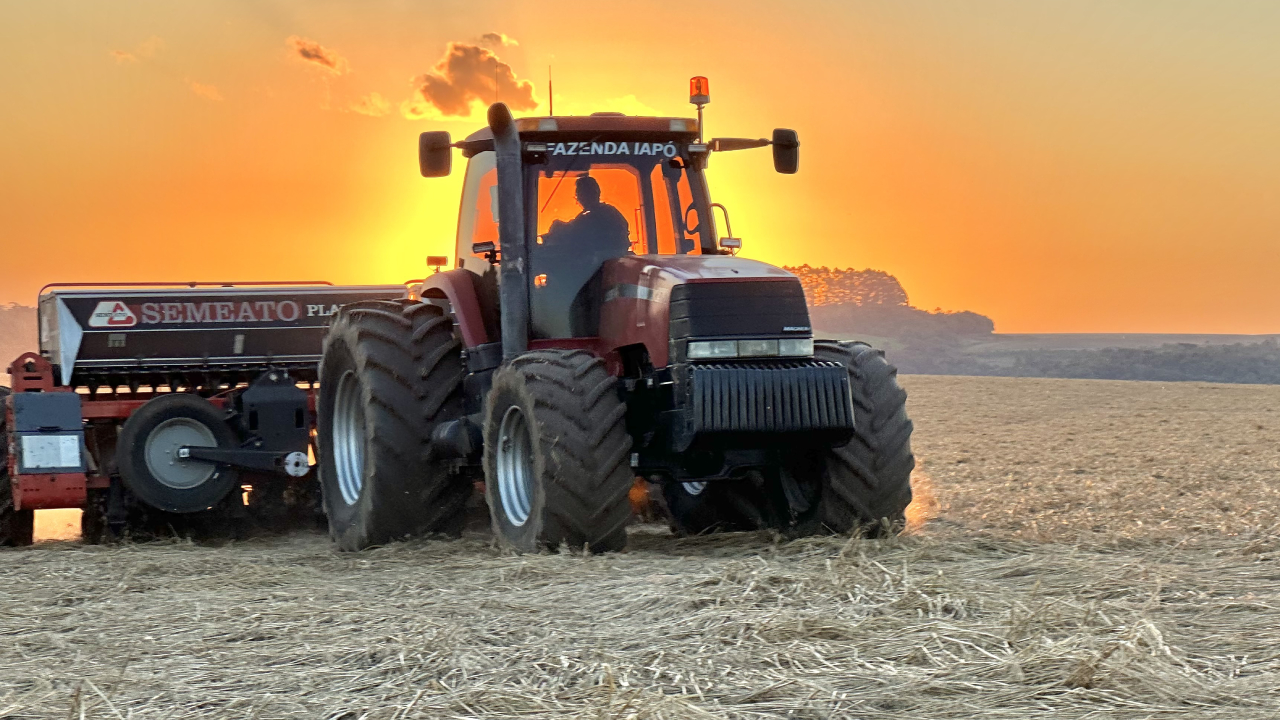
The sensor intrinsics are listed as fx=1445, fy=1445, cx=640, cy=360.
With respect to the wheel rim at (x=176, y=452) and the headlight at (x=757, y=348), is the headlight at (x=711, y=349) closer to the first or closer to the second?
the headlight at (x=757, y=348)

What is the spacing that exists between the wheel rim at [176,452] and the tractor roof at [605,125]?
138 inches

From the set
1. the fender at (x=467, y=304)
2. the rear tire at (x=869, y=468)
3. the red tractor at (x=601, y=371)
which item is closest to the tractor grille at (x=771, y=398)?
the red tractor at (x=601, y=371)

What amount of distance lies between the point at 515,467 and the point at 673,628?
9.24 feet

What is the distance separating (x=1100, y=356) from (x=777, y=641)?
57758 mm

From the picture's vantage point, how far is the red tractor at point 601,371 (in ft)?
24.3

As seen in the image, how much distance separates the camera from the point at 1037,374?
188 feet

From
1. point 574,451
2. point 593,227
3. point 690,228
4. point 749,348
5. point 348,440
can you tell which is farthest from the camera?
point 348,440

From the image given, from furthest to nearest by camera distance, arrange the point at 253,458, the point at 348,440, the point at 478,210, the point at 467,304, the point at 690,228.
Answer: the point at 253,458
the point at 348,440
the point at 478,210
the point at 467,304
the point at 690,228

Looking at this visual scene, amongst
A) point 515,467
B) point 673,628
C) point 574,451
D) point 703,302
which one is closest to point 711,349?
point 703,302

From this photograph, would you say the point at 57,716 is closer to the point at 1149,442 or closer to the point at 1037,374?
the point at 1149,442

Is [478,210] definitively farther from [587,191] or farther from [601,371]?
[601,371]

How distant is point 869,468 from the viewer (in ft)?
25.8

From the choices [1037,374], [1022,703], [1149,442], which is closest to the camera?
[1022,703]

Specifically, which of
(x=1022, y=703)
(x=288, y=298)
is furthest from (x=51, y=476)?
(x=1022, y=703)
